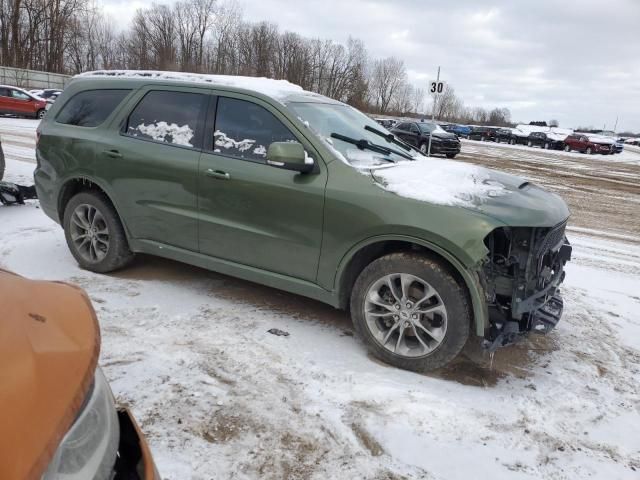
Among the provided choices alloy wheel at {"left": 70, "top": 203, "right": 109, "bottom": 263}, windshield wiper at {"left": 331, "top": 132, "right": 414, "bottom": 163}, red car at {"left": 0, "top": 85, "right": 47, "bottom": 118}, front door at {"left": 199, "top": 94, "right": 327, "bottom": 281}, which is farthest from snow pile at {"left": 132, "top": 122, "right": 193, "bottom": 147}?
red car at {"left": 0, "top": 85, "right": 47, "bottom": 118}

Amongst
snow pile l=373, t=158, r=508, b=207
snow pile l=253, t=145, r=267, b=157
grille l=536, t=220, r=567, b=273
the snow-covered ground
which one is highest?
snow pile l=253, t=145, r=267, b=157

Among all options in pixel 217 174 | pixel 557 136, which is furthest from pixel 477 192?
pixel 557 136

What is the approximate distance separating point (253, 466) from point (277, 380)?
0.77 meters

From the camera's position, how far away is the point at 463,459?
2.61 metres

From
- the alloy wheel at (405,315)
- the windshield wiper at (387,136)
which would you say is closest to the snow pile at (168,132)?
the windshield wiper at (387,136)

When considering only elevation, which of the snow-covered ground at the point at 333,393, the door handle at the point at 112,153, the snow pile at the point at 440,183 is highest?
the snow pile at the point at 440,183

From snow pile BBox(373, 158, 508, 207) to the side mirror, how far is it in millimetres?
499

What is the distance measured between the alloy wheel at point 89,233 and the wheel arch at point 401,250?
240cm

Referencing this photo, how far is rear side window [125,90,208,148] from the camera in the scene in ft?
13.5

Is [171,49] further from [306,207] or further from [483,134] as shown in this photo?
[306,207]

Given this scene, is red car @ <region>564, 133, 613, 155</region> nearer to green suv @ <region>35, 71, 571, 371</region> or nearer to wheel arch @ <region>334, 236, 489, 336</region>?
green suv @ <region>35, 71, 571, 371</region>

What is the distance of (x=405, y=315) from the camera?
335 centimetres

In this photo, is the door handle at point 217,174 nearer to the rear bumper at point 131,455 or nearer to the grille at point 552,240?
the grille at point 552,240

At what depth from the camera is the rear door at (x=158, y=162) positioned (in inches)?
161
